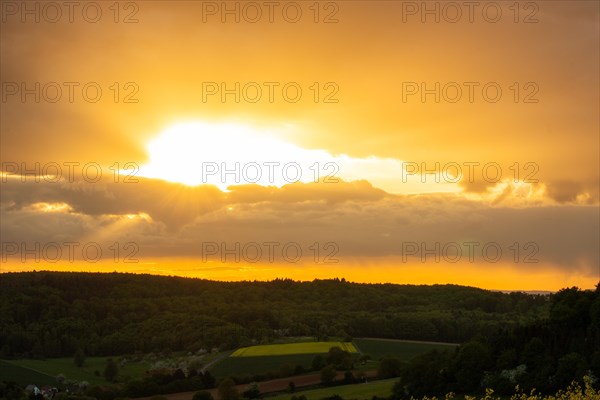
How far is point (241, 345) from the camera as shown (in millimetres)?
191250

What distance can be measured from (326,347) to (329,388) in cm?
3513

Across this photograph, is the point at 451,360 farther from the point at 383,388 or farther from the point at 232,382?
the point at 232,382

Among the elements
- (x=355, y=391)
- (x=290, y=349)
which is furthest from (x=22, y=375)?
(x=355, y=391)

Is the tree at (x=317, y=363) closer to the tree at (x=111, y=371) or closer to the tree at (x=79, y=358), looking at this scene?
the tree at (x=111, y=371)

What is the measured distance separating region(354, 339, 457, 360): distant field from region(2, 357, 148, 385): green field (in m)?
46.2

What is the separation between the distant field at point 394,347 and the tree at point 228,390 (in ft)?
121

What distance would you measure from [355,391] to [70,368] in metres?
78.7

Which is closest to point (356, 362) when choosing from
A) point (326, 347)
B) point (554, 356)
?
point (326, 347)

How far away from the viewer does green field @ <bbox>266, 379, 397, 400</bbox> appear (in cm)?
11762

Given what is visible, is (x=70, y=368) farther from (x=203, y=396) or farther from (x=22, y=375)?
(x=203, y=396)

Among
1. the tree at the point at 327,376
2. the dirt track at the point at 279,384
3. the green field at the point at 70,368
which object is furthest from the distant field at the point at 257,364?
the green field at the point at 70,368

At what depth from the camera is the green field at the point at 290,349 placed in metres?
163

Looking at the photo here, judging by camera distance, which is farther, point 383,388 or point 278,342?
point 278,342

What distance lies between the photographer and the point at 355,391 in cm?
12312
